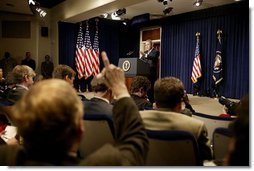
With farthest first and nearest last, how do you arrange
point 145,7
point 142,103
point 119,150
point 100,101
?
point 145,7
point 142,103
point 100,101
point 119,150

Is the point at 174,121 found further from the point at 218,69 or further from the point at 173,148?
the point at 218,69

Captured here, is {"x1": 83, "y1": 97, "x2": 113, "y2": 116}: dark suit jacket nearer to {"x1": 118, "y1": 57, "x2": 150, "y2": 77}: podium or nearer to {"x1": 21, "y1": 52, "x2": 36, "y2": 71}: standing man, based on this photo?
{"x1": 118, "y1": 57, "x2": 150, "y2": 77}: podium

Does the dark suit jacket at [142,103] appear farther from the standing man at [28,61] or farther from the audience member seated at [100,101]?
the standing man at [28,61]

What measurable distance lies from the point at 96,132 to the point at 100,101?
1.61 ft

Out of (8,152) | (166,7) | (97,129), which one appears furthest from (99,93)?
(166,7)

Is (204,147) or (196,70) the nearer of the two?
(204,147)

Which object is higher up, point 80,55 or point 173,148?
point 80,55

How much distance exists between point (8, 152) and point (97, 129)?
2.99 feet

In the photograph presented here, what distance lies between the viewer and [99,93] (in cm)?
229

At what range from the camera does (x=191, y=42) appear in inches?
328

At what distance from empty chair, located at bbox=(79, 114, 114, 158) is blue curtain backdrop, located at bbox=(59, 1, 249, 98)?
19.1ft

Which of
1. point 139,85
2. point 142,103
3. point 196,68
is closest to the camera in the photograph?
point 142,103

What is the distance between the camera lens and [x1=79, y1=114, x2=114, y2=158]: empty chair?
5.54 ft

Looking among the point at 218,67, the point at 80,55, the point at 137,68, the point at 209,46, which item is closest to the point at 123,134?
the point at 137,68
